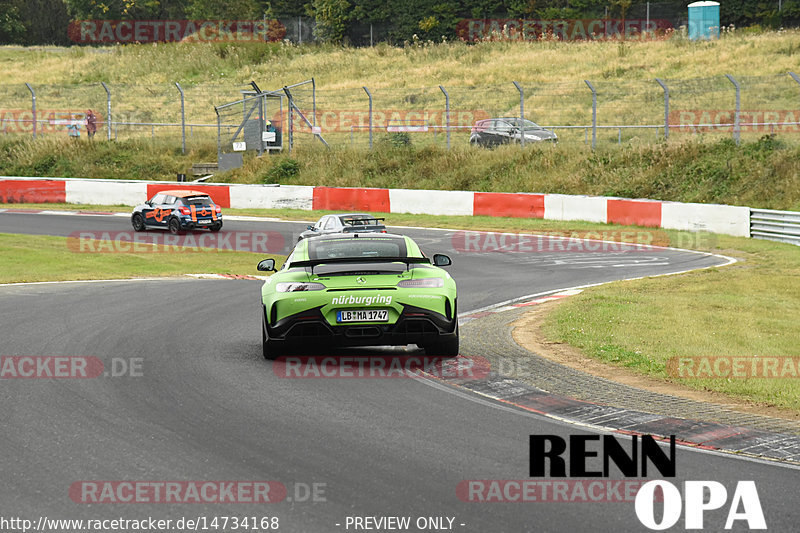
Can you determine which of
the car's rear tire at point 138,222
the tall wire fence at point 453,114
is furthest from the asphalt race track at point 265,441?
the tall wire fence at point 453,114

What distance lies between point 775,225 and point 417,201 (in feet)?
→ 38.2

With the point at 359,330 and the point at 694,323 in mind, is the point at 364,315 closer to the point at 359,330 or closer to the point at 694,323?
the point at 359,330

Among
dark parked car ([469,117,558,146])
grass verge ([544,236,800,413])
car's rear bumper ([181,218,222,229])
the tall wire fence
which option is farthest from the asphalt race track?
dark parked car ([469,117,558,146])

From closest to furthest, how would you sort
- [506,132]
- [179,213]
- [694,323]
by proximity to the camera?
[694,323]
[179,213]
[506,132]

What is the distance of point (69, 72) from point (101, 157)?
26.0 meters

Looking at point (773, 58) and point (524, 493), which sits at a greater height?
point (773, 58)

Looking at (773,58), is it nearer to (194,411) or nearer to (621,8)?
(621,8)

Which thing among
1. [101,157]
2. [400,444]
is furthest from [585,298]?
[101,157]

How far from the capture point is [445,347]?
10469mm

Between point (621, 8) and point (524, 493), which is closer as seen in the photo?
point (524, 493)

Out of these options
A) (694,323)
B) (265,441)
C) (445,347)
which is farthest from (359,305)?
(694,323)

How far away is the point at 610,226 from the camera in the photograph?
27453mm

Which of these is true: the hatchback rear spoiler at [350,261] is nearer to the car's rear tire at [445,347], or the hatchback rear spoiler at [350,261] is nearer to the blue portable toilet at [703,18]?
the car's rear tire at [445,347]

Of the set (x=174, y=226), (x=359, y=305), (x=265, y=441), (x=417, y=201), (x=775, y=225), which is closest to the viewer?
(x=265, y=441)
